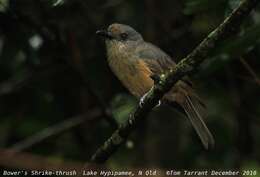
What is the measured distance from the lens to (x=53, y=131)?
4.93m

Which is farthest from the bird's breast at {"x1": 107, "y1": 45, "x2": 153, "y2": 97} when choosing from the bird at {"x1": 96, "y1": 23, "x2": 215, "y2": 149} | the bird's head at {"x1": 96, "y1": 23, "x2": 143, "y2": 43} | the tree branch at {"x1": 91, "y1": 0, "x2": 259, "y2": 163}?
the tree branch at {"x1": 91, "y1": 0, "x2": 259, "y2": 163}

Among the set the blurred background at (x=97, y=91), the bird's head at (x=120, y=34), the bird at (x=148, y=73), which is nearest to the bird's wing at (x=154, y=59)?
the bird at (x=148, y=73)

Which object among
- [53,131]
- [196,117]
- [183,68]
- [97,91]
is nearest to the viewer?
[183,68]

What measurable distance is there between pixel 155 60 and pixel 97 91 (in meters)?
0.74

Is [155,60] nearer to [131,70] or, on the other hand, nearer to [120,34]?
[131,70]

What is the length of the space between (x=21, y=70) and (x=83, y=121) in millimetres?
932

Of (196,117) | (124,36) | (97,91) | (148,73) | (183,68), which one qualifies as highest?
(124,36)

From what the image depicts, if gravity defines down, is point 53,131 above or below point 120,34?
below

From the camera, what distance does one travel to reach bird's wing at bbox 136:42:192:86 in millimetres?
4285

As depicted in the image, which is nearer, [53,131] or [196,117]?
[196,117]

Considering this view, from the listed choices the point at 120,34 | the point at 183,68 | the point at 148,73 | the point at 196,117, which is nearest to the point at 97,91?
the point at 120,34

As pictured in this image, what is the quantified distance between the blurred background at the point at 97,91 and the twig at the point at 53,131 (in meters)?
0.01

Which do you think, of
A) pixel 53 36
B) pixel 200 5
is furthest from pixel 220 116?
pixel 200 5

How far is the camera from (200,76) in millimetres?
4387
